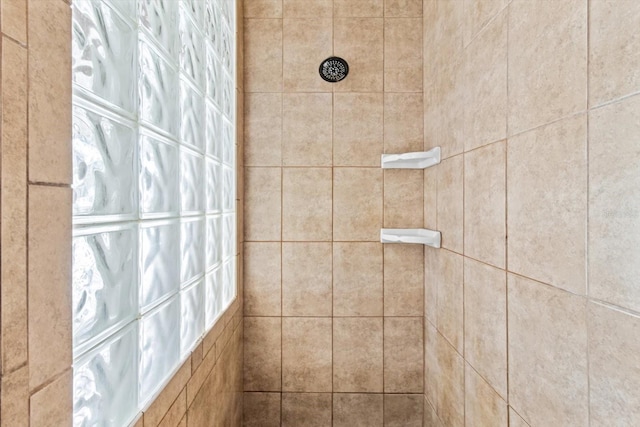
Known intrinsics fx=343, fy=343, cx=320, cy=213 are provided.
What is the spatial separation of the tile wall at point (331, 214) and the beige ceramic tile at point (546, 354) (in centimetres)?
82

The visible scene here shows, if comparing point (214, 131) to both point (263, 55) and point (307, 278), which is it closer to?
point (263, 55)

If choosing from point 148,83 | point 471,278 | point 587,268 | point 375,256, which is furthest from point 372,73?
point 587,268

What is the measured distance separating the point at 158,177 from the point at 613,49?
97 centimetres

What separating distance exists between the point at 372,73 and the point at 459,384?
145 centimetres

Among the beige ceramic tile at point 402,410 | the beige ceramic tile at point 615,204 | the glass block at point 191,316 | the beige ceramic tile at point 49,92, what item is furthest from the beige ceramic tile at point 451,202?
the beige ceramic tile at point 49,92

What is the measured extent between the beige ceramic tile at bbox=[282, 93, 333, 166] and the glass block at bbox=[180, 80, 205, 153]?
640mm

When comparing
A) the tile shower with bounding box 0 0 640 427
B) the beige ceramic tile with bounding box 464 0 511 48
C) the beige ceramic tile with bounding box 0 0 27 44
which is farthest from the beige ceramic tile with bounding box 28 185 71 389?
the beige ceramic tile with bounding box 464 0 511 48

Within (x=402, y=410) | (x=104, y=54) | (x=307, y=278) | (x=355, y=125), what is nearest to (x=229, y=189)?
(x=307, y=278)

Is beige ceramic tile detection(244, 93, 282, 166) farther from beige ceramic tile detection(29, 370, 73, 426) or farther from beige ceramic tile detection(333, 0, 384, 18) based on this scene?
beige ceramic tile detection(29, 370, 73, 426)

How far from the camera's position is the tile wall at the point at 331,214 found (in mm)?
1735

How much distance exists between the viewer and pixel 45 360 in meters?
0.45

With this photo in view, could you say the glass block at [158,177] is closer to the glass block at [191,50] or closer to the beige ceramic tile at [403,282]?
the glass block at [191,50]

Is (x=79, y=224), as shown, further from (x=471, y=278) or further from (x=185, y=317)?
(x=471, y=278)

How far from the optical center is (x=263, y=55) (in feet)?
5.70
